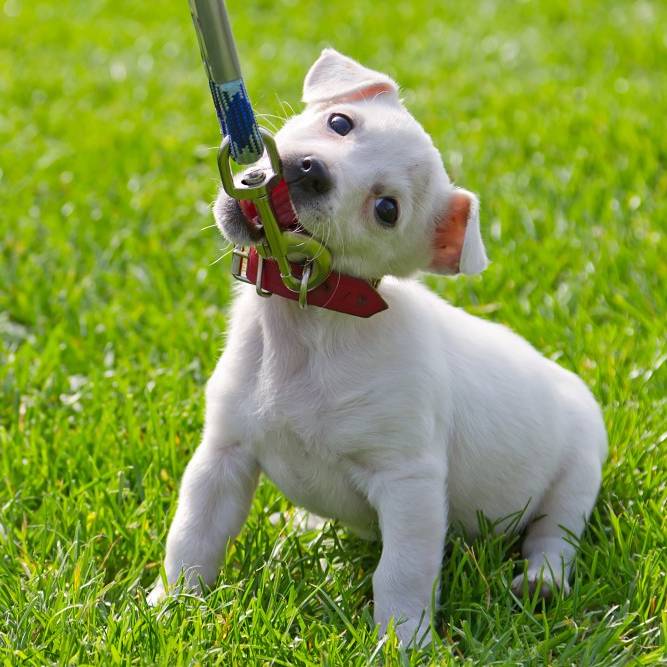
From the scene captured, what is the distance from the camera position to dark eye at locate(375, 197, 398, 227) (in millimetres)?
3238

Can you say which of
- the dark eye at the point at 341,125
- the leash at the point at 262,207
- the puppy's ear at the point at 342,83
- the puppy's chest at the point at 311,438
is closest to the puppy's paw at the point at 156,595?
the puppy's chest at the point at 311,438

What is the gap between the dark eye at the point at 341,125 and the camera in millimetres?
3336

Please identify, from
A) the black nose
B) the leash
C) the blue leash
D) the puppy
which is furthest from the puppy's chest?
the blue leash

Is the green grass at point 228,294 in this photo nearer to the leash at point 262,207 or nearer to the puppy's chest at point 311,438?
the puppy's chest at point 311,438

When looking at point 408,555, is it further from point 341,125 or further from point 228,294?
point 228,294

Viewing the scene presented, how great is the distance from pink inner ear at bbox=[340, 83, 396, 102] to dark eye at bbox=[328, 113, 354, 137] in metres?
0.23

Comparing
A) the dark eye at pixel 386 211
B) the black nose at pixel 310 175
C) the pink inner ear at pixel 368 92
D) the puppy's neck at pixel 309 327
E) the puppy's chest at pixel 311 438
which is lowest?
the puppy's chest at pixel 311 438

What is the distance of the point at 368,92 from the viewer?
3588mm

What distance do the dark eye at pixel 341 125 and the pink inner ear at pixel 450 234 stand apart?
40 cm

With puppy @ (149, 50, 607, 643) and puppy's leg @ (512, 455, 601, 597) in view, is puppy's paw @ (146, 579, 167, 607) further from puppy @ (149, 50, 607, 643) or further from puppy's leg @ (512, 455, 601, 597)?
puppy's leg @ (512, 455, 601, 597)

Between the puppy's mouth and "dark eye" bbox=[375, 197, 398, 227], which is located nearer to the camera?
the puppy's mouth

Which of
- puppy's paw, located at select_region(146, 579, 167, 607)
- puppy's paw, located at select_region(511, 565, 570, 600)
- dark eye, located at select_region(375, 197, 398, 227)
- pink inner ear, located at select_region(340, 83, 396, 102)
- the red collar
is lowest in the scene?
puppy's paw, located at select_region(511, 565, 570, 600)

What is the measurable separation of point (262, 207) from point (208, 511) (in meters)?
1.09

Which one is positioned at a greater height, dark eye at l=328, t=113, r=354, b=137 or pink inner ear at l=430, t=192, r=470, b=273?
dark eye at l=328, t=113, r=354, b=137
